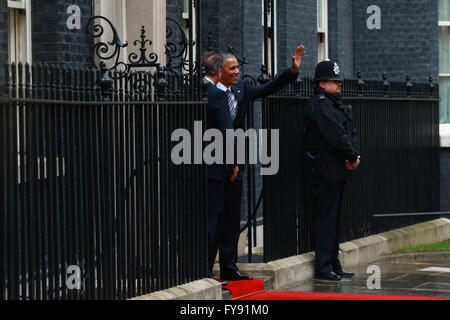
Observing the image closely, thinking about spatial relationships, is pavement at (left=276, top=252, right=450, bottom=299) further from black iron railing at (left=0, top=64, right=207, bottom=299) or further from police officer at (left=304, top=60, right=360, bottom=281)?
black iron railing at (left=0, top=64, right=207, bottom=299)

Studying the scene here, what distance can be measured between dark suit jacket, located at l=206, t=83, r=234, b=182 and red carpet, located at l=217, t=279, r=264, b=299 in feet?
3.20

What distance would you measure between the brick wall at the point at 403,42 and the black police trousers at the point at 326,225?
730 cm

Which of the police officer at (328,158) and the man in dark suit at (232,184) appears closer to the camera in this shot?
the man in dark suit at (232,184)

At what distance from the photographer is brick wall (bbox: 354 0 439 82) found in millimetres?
18156

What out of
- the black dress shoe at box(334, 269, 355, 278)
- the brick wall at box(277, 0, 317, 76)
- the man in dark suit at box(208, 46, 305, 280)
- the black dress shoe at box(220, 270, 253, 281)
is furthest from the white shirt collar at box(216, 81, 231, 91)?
the brick wall at box(277, 0, 317, 76)

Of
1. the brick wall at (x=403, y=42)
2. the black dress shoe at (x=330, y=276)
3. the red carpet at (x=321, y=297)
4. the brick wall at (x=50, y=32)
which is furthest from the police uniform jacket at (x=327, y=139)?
the brick wall at (x=403, y=42)

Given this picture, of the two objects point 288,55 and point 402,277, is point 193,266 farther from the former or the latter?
point 288,55

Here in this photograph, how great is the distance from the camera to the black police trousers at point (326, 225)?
36.7ft

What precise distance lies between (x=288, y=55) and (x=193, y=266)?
7605 mm

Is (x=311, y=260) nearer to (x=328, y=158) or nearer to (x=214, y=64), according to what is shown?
(x=328, y=158)

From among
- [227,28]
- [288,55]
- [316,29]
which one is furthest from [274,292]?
[316,29]

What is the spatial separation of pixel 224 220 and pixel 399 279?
93.2 inches

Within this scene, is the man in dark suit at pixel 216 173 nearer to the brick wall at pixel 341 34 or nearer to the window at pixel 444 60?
the brick wall at pixel 341 34

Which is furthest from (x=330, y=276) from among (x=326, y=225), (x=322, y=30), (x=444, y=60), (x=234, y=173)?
(x=444, y=60)
